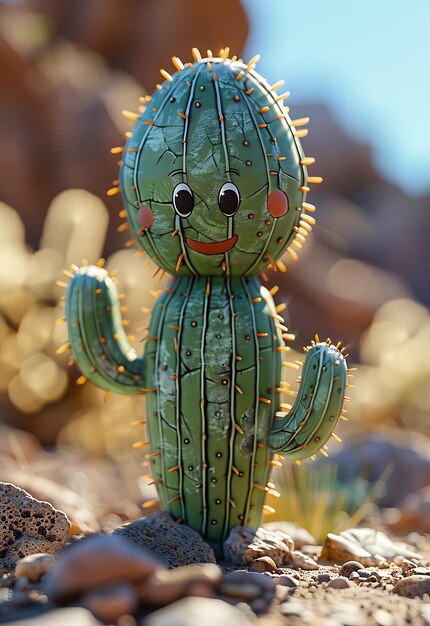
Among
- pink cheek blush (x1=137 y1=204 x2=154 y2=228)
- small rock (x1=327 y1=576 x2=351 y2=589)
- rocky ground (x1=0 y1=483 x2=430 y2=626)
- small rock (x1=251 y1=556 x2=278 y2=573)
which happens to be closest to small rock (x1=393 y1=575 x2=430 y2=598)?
rocky ground (x1=0 y1=483 x2=430 y2=626)

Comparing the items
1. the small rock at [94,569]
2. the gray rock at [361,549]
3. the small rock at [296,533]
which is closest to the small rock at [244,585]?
the small rock at [94,569]

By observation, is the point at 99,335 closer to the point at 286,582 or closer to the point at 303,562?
the point at 303,562

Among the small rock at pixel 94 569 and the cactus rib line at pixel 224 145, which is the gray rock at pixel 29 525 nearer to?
the small rock at pixel 94 569

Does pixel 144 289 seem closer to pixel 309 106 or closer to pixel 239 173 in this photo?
pixel 239 173

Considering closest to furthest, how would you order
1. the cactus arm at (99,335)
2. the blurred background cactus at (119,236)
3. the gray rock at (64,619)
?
the gray rock at (64,619) → the cactus arm at (99,335) → the blurred background cactus at (119,236)

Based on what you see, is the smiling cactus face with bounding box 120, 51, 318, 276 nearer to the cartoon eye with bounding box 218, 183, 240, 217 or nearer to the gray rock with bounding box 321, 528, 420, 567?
the cartoon eye with bounding box 218, 183, 240, 217
